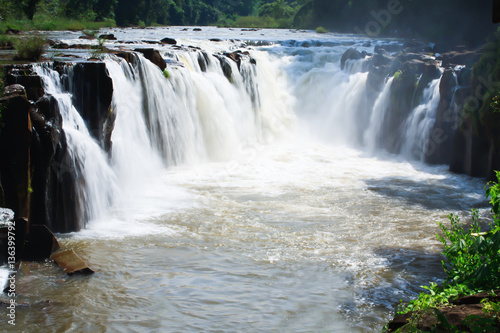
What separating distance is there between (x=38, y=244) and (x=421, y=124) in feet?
41.3

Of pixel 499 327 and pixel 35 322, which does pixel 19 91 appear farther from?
pixel 499 327

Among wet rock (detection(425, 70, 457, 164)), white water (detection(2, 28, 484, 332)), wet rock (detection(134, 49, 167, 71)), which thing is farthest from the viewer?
wet rock (detection(425, 70, 457, 164))

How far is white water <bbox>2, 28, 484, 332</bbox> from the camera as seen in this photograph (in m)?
6.28

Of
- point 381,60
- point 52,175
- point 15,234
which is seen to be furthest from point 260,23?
point 15,234

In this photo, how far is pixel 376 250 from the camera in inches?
330

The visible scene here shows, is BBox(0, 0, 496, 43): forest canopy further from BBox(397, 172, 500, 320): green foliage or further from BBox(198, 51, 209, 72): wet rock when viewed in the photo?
BBox(397, 172, 500, 320): green foliage

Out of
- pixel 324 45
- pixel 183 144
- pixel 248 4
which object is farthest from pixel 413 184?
pixel 248 4

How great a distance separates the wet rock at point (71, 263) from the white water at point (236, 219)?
12 cm

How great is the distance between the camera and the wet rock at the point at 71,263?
712 cm

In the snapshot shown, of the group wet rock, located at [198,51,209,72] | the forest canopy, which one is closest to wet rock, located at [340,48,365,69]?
wet rock, located at [198,51,209,72]

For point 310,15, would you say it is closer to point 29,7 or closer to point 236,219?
point 29,7

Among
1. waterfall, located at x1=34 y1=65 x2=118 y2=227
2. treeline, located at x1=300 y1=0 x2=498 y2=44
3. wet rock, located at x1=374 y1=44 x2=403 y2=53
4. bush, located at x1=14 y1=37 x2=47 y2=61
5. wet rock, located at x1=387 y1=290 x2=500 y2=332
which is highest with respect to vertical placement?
treeline, located at x1=300 y1=0 x2=498 y2=44

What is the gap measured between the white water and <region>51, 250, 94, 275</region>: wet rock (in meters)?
0.12

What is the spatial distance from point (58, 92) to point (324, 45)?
64.6 feet
